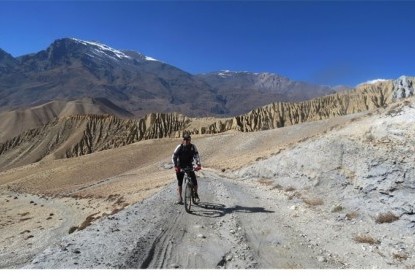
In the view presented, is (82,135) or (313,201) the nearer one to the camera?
(313,201)

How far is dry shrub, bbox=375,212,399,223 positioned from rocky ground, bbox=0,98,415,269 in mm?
35

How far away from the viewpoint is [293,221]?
15.6 meters

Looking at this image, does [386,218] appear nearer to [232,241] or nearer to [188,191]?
[232,241]

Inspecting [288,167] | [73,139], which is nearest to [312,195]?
[288,167]

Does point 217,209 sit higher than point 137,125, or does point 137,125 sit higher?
→ point 137,125

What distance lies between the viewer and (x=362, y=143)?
2027 cm

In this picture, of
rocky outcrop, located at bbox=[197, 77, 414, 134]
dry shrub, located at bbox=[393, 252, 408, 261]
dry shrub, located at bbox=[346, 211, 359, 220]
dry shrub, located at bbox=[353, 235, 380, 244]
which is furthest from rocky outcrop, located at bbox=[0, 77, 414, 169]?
dry shrub, located at bbox=[393, 252, 408, 261]

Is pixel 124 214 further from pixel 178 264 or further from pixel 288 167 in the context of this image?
pixel 288 167

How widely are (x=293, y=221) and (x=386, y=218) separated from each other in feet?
10.2

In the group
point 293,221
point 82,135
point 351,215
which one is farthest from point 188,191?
point 82,135

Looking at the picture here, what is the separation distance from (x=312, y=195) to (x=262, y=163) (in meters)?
10.9

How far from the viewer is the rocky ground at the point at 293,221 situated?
11023mm

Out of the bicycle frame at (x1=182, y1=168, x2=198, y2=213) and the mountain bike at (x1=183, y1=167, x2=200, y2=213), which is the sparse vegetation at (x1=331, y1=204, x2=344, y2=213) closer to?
the mountain bike at (x1=183, y1=167, x2=200, y2=213)

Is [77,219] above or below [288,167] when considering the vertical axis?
below
